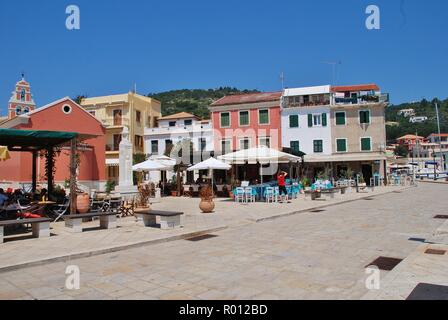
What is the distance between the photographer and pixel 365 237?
7.97 m

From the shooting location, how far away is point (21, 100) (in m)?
34.4

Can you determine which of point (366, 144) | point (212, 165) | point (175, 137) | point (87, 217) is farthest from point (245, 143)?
point (87, 217)

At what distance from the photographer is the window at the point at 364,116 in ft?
117

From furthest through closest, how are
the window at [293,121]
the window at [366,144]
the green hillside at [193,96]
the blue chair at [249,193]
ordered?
the green hillside at [193,96] → the window at [293,121] → the window at [366,144] → the blue chair at [249,193]

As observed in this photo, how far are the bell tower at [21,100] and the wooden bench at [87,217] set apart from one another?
28884mm

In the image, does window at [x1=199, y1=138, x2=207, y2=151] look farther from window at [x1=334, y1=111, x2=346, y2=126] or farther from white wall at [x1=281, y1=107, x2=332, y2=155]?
window at [x1=334, y1=111, x2=346, y2=126]

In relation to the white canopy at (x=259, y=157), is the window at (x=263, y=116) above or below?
above

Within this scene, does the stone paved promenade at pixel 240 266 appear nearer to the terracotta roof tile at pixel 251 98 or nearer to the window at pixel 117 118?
the terracotta roof tile at pixel 251 98

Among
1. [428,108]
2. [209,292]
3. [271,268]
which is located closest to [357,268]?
[271,268]

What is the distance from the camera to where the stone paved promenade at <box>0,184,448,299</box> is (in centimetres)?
446

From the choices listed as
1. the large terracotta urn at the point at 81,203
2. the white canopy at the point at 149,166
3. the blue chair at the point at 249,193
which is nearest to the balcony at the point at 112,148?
the white canopy at the point at 149,166

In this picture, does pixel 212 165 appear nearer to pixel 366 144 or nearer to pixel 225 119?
pixel 225 119

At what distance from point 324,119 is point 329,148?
9.80 feet
